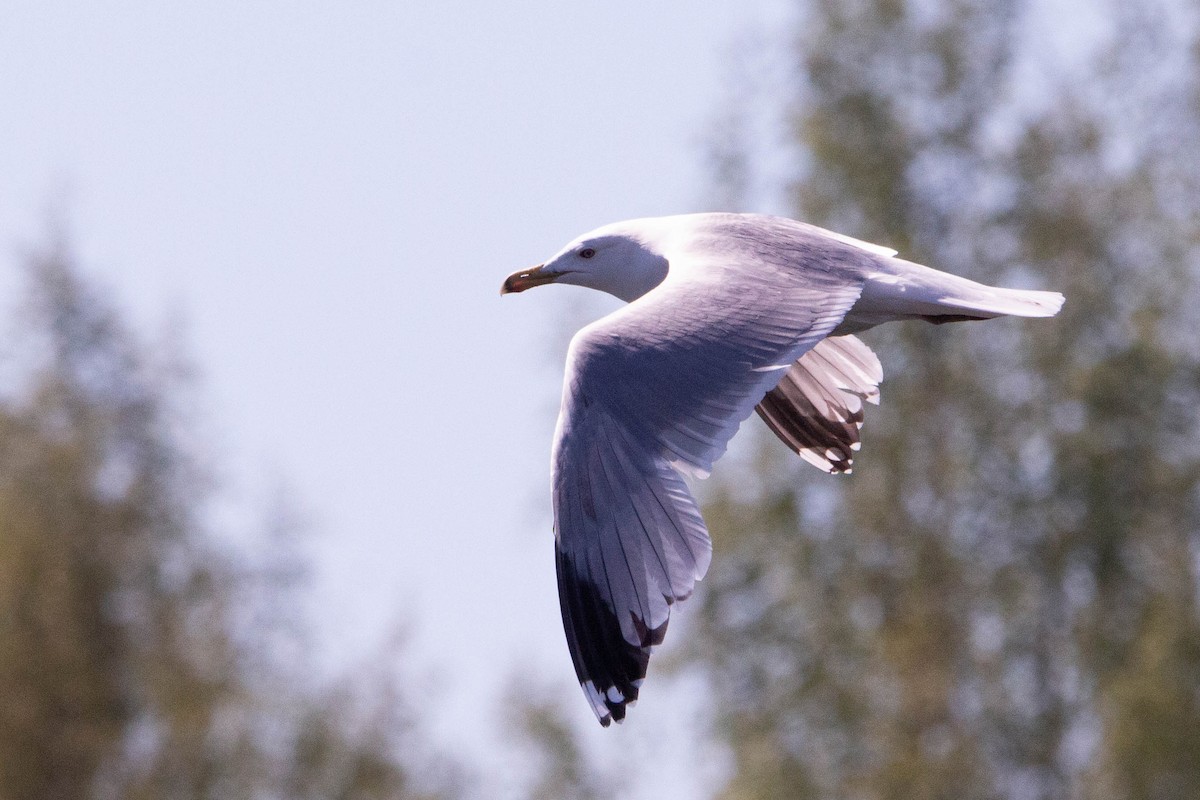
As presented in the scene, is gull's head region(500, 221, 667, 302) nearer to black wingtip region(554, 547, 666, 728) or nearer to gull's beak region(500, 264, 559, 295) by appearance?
gull's beak region(500, 264, 559, 295)

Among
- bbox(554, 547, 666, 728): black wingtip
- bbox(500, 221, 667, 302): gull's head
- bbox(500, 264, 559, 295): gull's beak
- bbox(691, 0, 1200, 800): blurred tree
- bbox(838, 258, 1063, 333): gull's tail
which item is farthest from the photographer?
bbox(691, 0, 1200, 800): blurred tree

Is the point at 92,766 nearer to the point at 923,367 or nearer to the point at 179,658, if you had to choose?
the point at 179,658

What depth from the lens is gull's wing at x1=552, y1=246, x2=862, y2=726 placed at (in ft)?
14.3

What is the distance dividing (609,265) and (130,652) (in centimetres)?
868

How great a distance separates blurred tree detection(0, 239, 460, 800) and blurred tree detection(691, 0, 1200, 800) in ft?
9.56

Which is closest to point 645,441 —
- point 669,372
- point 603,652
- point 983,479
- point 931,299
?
point 669,372

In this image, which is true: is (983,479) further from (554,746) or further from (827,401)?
(827,401)

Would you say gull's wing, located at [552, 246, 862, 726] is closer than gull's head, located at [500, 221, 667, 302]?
Yes

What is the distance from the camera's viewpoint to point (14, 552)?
12664mm

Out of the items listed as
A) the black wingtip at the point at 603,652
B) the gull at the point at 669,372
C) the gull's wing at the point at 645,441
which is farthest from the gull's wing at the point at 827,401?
the black wingtip at the point at 603,652

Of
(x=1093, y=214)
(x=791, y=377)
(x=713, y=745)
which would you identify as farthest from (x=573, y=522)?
(x=1093, y=214)

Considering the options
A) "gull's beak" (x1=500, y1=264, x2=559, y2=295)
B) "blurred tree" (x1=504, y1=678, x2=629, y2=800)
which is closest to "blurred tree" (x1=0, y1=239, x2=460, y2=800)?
"blurred tree" (x1=504, y1=678, x2=629, y2=800)

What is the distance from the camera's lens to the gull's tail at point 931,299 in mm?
5305

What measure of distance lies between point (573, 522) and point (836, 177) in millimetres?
8515
